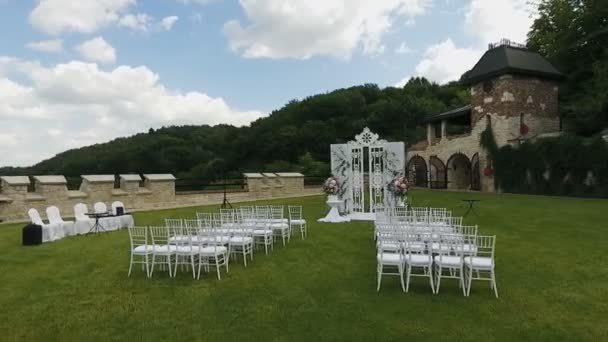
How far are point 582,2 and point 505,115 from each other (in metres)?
9.50

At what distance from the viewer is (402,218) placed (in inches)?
366

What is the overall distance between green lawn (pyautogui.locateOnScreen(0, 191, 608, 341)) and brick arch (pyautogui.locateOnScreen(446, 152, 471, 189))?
65.0 feet

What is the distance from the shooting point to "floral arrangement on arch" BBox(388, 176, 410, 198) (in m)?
12.5

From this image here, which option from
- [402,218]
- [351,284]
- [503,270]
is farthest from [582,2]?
[351,284]

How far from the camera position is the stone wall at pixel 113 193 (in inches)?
500

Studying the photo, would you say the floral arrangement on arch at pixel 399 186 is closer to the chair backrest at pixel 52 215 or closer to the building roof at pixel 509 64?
the chair backrest at pixel 52 215

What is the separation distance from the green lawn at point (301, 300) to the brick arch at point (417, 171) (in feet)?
74.4

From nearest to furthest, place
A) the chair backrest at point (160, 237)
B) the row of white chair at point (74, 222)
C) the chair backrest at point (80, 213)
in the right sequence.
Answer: the chair backrest at point (160, 237)
the row of white chair at point (74, 222)
the chair backrest at point (80, 213)

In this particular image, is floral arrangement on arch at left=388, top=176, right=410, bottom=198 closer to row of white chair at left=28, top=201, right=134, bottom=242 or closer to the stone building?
row of white chair at left=28, top=201, right=134, bottom=242

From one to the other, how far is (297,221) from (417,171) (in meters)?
24.0

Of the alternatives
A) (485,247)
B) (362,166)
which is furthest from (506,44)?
(485,247)

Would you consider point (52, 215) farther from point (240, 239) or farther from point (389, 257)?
point (389, 257)

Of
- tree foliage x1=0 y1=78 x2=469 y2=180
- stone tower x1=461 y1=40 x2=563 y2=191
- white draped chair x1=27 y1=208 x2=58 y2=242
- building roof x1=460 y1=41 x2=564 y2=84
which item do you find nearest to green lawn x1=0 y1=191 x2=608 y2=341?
white draped chair x1=27 y1=208 x2=58 y2=242

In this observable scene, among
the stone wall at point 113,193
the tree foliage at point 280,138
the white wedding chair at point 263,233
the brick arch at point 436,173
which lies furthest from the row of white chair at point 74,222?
the brick arch at point 436,173
